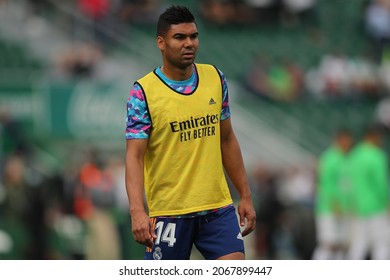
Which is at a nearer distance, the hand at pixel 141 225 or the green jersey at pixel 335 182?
the hand at pixel 141 225

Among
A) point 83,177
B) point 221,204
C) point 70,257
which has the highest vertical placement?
point 221,204

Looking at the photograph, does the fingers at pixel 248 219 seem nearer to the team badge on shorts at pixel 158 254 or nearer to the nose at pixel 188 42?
the team badge on shorts at pixel 158 254

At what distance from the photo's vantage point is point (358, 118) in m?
19.9

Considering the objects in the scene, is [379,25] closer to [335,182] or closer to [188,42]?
[335,182]

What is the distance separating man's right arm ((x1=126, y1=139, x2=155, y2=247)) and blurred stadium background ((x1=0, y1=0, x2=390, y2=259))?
9244 mm

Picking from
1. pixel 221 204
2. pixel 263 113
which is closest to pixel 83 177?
pixel 263 113

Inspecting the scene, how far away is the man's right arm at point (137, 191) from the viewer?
6.91 metres

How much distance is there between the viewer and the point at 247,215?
7.38 metres

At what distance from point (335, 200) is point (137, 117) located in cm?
850

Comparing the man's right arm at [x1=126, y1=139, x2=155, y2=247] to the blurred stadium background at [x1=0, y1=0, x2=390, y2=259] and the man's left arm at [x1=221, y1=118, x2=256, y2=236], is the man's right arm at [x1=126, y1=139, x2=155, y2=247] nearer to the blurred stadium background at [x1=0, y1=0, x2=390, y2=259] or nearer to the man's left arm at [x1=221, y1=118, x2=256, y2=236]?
the man's left arm at [x1=221, y1=118, x2=256, y2=236]

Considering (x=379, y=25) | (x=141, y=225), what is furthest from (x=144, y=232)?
(x=379, y=25)

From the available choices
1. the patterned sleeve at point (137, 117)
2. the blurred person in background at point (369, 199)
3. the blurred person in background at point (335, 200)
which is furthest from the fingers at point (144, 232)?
the blurred person in background at point (335, 200)

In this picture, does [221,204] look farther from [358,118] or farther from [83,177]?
[358,118]

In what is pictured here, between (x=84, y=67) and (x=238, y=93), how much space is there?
8.59ft
